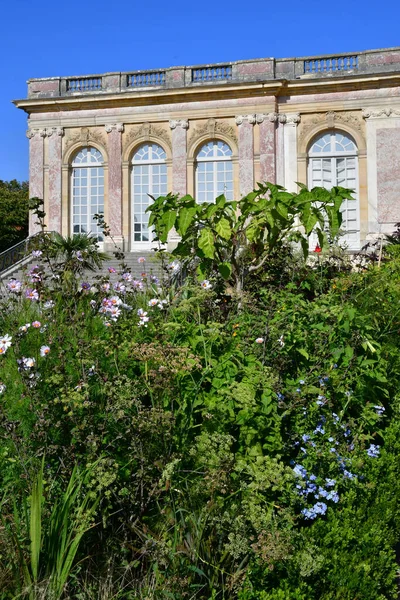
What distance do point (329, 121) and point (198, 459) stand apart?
599 inches

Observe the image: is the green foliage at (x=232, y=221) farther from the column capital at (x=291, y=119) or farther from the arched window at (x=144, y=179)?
the arched window at (x=144, y=179)

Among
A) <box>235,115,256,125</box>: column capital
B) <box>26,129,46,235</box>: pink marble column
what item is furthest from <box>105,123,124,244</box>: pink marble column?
<box>235,115,256,125</box>: column capital

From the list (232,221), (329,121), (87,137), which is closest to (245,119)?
(329,121)

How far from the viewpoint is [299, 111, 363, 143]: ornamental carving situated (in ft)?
53.8

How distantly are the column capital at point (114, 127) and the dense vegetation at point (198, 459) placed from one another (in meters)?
14.5

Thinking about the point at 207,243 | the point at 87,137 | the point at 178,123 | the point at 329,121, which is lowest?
the point at 207,243

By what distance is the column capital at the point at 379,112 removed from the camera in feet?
52.9

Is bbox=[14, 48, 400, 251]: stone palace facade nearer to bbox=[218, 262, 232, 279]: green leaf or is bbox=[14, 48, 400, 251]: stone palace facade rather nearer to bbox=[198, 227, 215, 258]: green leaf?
bbox=[198, 227, 215, 258]: green leaf

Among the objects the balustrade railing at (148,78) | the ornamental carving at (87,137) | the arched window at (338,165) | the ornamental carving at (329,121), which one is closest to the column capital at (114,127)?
the ornamental carving at (87,137)

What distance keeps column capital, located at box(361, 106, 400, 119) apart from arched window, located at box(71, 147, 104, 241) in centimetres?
727

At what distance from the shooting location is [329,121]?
16.5m

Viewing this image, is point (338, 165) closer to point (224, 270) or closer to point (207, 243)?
point (207, 243)

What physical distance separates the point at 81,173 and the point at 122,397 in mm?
16093

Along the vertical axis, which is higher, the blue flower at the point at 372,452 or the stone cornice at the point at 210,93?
the stone cornice at the point at 210,93
